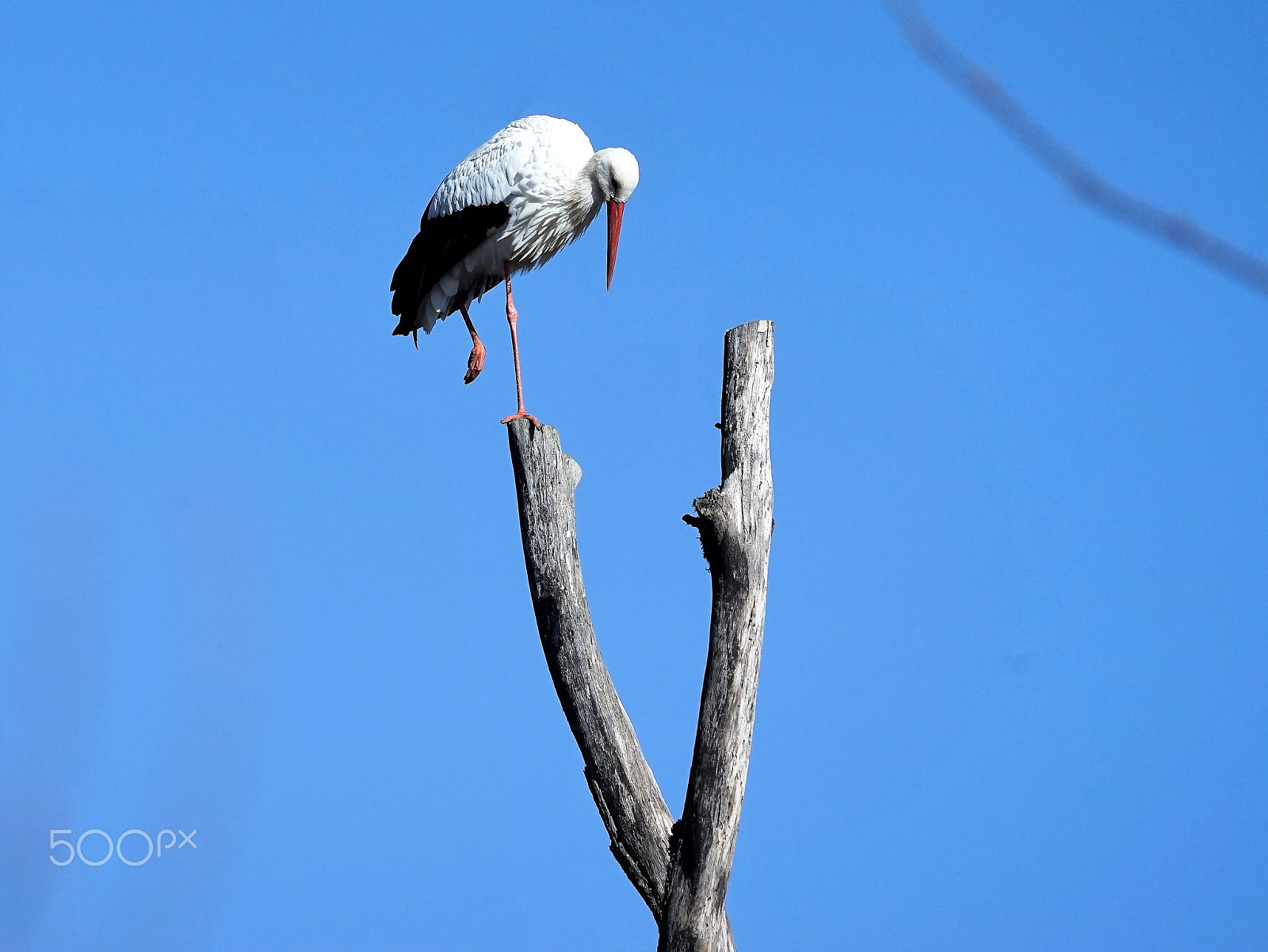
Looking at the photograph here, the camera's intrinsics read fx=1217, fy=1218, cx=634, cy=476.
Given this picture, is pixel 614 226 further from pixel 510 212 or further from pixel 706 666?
pixel 706 666

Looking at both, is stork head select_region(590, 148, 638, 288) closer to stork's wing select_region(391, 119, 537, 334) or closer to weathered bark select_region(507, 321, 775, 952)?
stork's wing select_region(391, 119, 537, 334)

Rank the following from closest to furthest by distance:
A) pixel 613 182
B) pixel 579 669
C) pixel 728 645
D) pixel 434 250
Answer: pixel 728 645 → pixel 579 669 → pixel 613 182 → pixel 434 250

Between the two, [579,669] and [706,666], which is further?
[579,669]

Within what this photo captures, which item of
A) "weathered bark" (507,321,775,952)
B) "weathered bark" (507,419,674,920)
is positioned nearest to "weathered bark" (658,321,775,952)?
"weathered bark" (507,321,775,952)

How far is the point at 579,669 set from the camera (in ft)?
13.9

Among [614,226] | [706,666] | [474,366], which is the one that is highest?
[614,226]

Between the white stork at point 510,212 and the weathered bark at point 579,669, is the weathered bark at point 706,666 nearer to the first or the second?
the weathered bark at point 579,669

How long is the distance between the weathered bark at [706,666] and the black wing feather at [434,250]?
5.01 feet

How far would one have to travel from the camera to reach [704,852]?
12.8 feet

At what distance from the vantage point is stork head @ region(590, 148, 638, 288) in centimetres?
553

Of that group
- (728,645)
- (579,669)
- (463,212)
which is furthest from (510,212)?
(728,645)

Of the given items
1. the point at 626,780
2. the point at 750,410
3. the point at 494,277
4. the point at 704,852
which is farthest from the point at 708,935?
the point at 494,277

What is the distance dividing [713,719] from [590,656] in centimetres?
51

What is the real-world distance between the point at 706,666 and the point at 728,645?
11 centimetres
